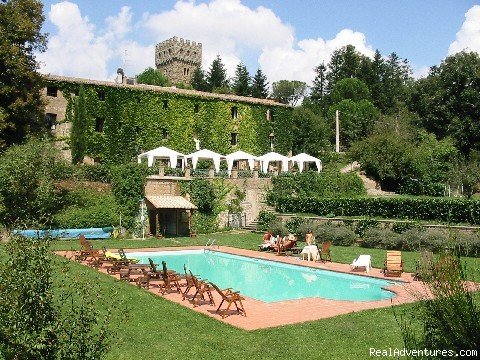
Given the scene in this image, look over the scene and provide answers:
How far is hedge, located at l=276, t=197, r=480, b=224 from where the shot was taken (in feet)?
76.2

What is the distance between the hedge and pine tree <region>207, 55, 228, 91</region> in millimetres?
42293

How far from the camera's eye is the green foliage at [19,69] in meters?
29.4

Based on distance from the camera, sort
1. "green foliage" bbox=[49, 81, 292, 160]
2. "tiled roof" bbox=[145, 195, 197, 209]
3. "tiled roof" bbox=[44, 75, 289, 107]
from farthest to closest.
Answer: "green foliage" bbox=[49, 81, 292, 160] < "tiled roof" bbox=[44, 75, 289, 107] < "tiled roof" bbox=[145, 195, 197, 209]

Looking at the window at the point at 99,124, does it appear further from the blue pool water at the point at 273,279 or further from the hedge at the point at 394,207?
the blue pool water at the point at 273,279

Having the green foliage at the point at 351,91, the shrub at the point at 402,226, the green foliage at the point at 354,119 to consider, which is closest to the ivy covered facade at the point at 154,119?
the green foliage at the point at 354,119

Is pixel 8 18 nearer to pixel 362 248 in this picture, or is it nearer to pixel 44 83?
pixel 44 83

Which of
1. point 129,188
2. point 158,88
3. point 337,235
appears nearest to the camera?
point 337,235

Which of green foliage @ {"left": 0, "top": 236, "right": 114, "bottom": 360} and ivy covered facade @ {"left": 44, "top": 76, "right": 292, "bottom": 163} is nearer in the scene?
green foliage @ {"left": 0, "top": 236, "right": 114, "bottom": 360}

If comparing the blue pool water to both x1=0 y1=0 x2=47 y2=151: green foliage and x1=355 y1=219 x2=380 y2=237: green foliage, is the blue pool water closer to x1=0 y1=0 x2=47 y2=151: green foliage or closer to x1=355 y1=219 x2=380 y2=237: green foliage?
x1=355 y1=219 x2=380 y2=237: green foliage

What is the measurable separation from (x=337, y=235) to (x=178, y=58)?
A: 60.7 m

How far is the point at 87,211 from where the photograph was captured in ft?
91.5

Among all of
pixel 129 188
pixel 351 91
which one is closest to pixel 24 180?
pixel 129 188

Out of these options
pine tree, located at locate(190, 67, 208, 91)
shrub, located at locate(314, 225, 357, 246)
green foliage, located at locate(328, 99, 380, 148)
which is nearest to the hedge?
shrub, located at locate(314, 225, 357, 246)

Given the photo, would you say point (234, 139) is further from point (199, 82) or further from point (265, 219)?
point (199, 82)
